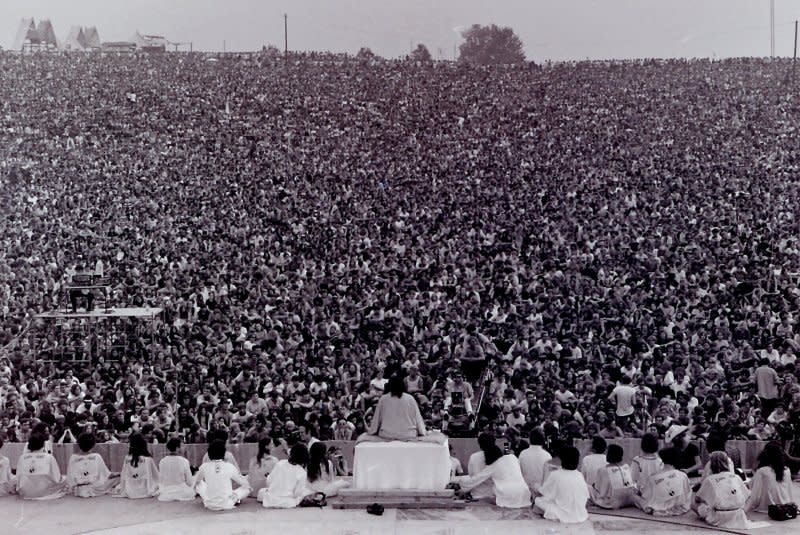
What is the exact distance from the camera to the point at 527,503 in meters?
9.20

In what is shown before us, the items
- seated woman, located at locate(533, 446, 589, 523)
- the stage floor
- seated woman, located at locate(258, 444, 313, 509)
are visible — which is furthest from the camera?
seated woman, located at locate(258, 444, 313, 509)

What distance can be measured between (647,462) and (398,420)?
7.75ft

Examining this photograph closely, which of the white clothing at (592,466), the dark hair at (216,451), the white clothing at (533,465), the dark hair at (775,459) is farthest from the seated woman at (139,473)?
the dark hair at (775,459)

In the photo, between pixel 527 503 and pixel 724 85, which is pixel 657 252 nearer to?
pixel 527 503

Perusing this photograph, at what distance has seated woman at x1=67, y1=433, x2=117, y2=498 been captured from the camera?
9.77m

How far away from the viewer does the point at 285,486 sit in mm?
9289

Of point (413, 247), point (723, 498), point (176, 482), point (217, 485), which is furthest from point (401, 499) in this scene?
point (413, 247)

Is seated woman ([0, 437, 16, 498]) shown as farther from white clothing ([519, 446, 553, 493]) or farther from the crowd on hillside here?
white clothing ([519, 446, 553, 493])

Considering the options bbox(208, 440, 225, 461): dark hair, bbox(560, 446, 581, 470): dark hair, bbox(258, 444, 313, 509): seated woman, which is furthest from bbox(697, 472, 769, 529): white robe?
bbox(208, 440, 225, 461): dark hair

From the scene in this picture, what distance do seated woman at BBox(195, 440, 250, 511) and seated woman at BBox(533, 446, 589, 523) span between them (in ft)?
9.72

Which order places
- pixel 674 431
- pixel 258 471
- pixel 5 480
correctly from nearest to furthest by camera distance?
pixel 258 471 → pixel 5 480 → pixel 674 431

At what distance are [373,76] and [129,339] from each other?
26189mm

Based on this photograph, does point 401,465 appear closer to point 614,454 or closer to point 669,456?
point 614,454

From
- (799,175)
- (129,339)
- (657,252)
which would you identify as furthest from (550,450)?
(799,175)
